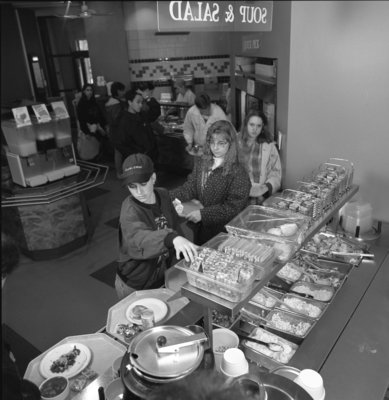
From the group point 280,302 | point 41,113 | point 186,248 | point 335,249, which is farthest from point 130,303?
point 41,113

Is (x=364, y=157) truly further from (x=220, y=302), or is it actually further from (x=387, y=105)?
(x=220, y=302)

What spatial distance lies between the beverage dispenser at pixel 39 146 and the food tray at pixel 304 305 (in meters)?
3.14

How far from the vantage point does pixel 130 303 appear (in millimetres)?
2016

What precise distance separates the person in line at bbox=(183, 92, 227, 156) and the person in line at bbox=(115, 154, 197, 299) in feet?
11.3

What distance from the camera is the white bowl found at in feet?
4.85

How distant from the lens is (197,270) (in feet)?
4.96

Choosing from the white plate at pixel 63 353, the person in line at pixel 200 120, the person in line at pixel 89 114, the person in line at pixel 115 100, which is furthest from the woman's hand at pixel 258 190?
the person in line at pixel 89 114

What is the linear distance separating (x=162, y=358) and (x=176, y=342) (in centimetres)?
7

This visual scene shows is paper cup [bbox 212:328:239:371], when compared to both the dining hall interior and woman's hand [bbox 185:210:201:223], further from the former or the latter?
woman's hand [bbox 185:210:201:223]

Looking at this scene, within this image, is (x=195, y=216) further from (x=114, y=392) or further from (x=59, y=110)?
(x=59, y=110)

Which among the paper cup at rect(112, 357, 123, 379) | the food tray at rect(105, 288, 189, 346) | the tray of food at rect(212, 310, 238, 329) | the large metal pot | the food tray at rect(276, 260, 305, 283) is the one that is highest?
the large metal pot

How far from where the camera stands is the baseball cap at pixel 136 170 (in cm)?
194

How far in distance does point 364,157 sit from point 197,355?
8.04ft

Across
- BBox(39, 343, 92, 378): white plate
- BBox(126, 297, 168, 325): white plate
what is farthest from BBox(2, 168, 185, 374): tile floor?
BBox(126, 297, 168, 325): white plate
